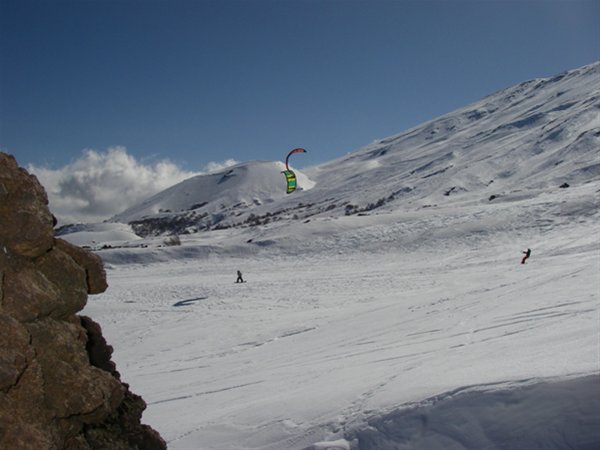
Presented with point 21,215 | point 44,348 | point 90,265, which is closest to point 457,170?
point 90,265

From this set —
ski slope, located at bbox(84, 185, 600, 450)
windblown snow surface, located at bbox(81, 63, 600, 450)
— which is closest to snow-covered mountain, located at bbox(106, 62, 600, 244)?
windblown snow surface, located at bbox(81, 63, 600, 450)

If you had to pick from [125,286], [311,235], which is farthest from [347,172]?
[125,286]

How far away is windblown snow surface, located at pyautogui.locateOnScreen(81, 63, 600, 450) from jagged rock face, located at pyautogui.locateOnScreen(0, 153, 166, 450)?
7.44 ft

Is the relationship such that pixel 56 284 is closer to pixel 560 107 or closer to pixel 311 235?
pixel 311 235

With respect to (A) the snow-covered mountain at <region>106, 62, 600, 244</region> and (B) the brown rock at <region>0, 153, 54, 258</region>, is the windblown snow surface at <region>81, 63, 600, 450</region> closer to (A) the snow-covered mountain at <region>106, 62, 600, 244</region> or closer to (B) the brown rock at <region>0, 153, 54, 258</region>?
(B) the brown rock at <region>0, 153, 54, 258</region>

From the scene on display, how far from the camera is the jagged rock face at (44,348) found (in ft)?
14.6

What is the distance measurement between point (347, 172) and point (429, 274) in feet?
490

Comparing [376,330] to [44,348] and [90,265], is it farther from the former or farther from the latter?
[44,348]

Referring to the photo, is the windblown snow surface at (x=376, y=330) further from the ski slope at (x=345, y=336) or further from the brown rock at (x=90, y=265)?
the brown rock at (x=90, y=265)

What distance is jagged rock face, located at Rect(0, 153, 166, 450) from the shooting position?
4.44 metres

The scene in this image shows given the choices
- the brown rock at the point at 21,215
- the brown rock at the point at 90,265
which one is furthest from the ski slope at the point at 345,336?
the brown rock at the point at 21,215

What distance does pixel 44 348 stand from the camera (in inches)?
188

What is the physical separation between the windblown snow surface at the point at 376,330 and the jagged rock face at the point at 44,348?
2268 millimetres

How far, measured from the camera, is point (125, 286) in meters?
31.6
